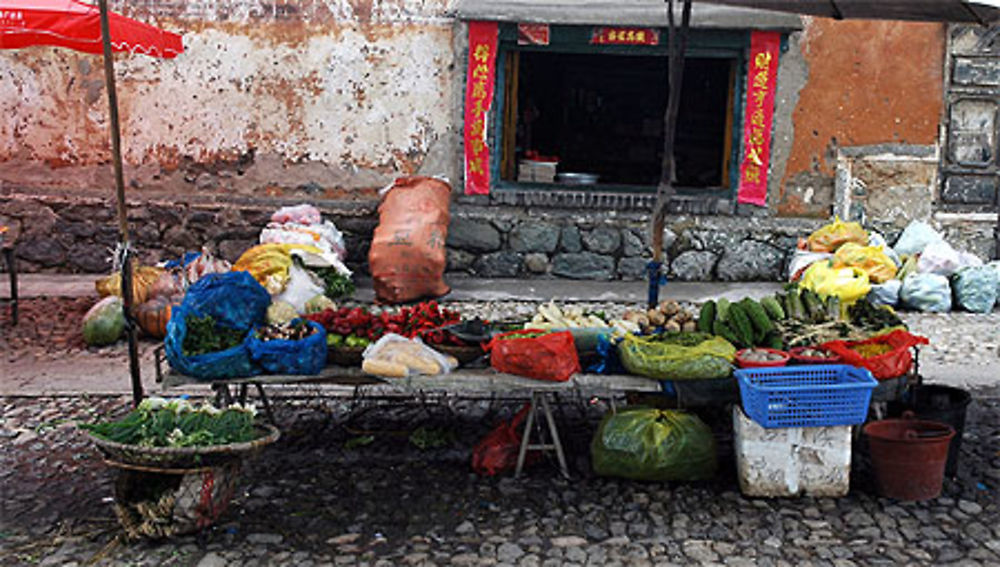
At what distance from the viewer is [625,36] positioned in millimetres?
9555

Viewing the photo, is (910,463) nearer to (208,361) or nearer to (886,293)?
(208,361)

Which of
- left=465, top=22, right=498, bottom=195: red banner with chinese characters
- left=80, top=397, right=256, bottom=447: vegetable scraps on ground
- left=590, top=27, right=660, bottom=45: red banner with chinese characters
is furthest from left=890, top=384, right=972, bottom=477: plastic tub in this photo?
left=465, top=22, right=498, bottom=195: red banner with chinese characters

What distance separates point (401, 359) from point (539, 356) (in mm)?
754

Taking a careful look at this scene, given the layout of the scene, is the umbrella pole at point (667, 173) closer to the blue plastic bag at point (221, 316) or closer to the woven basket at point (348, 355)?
the woven basket at point (348, 355)

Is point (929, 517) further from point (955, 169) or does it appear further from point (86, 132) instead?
point (86, 132)

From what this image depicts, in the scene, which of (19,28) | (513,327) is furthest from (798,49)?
(19,28)

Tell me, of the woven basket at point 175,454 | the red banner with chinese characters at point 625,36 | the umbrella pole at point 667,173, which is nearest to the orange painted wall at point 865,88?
the red banner with chinese characters at point 625,36

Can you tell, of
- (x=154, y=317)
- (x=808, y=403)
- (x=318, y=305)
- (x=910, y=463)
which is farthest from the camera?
(x=318, y=305)

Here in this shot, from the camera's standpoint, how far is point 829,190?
10016 millimetres

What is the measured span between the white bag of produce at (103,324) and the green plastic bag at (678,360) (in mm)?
4735

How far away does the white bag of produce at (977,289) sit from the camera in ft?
29.4

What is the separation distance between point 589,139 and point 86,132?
24.3 ft

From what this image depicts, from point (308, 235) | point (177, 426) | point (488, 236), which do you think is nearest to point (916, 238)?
point (488, 236)

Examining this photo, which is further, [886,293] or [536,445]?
[886,293]
